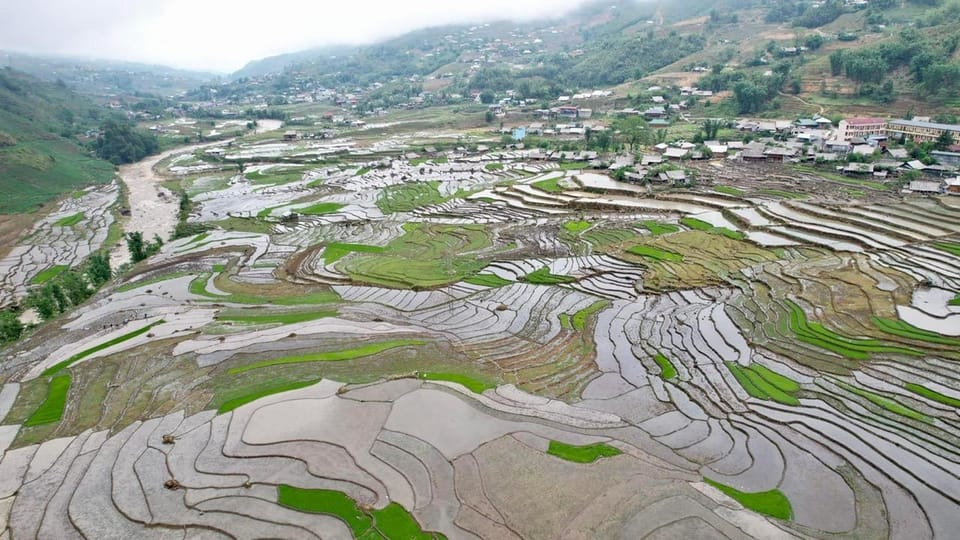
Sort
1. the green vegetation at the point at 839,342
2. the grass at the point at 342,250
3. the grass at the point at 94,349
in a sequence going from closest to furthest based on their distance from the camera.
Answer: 1. the green vegetation at the point at 839,342
2. the grass at the point at 94,349
3. the grass at the point at 342,250

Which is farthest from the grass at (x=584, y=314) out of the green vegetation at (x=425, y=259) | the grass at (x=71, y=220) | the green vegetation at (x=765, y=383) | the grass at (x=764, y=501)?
the grass at (x=71, y=220)

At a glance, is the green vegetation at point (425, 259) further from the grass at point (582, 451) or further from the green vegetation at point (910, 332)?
the green vegetation at point (910, 332)

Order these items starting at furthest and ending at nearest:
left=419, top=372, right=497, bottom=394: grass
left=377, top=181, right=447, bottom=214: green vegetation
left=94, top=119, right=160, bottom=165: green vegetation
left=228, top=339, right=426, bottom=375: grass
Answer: left=94, top=119, right=160, bottom=165: green vegetation < left=377, top=181, right=447, bottom=214: green vegetation < left=228, top=339, right=426, bottom=375: grass < left=419, top=372, right=497, bottom=394: grass

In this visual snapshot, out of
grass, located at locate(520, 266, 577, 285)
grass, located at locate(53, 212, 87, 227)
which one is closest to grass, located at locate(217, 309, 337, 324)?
grass, located at locate(520, 266, 577, 285)

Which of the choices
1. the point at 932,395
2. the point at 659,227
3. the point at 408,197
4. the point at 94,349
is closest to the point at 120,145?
the point at 408,197

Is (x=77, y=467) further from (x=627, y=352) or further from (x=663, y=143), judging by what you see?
(x=663, y=143)

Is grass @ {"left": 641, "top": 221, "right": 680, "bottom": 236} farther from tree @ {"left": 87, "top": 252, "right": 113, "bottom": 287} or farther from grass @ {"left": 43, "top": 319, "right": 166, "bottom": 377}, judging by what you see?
tree @ {"left": 87, "top": 252, "right": 113, "bottom": 287}
